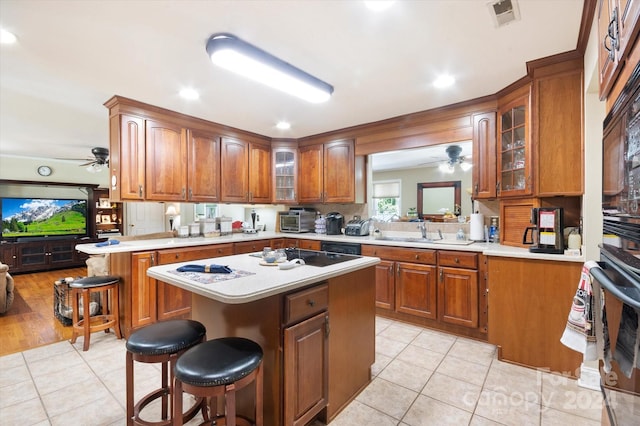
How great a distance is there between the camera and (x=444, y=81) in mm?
2611

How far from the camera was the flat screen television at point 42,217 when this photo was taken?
604cm

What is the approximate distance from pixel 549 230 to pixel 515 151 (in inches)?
31.9

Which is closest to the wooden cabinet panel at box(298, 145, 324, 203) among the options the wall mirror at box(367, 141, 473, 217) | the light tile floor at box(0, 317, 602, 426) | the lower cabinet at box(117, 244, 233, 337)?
the wall mirror at box(367, 141, 473, 217)

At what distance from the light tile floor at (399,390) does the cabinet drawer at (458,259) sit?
2.46 feet

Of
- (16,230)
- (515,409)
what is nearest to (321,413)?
(515,409)

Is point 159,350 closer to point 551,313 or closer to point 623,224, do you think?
point 623,224

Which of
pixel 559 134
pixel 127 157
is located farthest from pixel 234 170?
pixel 559 134

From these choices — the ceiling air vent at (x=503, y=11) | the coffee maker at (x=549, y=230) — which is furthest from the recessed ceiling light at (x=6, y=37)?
the coffee maker at (x=549, y=230)

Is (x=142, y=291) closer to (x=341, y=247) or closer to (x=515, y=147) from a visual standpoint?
(x=341, y=247)

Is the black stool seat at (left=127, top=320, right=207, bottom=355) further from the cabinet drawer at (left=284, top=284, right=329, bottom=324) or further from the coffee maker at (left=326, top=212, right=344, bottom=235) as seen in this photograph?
the coffee maker at (left=326, top=212, right=344, bottom=235)

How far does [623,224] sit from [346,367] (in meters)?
1.55

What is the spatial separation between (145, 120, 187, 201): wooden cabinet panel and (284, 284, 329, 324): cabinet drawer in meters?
2.54

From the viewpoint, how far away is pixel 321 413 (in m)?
1.72

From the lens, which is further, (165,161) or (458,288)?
(165,161)
